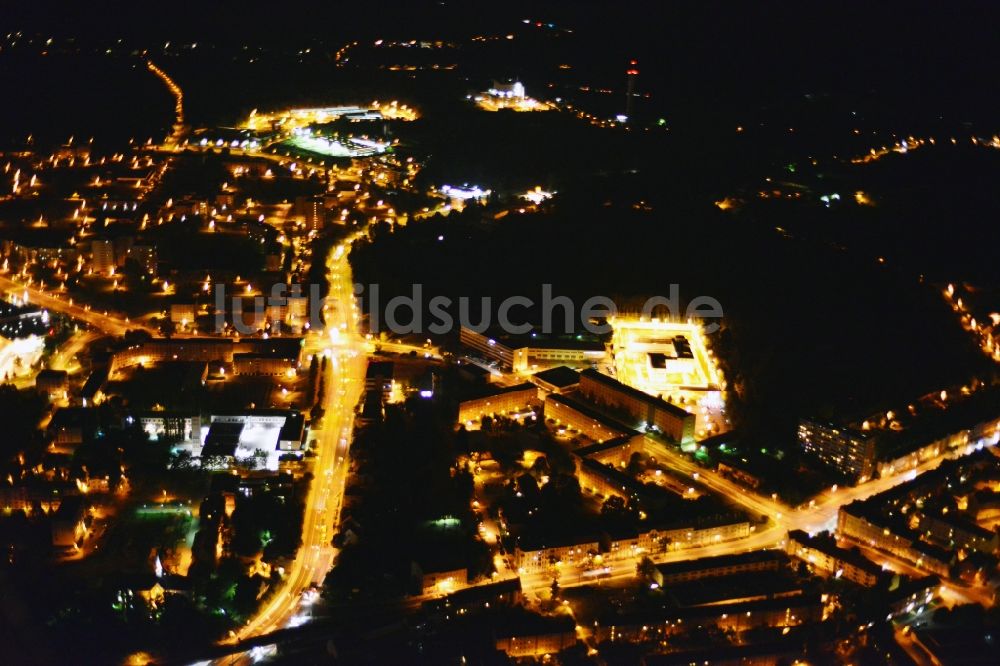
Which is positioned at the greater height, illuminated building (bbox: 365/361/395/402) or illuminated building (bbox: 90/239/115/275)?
illuminated building (bbox: 90/239/115/275)

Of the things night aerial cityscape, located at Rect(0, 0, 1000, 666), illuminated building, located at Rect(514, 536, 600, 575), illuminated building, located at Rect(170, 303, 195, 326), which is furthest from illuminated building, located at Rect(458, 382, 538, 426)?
illuminated building, located at Rect(170, 303, 195, 326)

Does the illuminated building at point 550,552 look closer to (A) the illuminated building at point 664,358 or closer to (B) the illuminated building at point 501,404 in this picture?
(B) the illuminated building at point 501,404

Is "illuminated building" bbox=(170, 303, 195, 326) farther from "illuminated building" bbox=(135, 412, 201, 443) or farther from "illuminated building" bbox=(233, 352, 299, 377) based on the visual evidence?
"illuminated building" bbox=(135, 412, 201, 443)

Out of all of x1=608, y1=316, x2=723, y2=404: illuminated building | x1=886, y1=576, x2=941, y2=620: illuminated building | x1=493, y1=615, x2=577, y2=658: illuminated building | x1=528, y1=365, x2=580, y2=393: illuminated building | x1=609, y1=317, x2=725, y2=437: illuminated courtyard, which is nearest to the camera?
x1=493, y1=615, x2=577, y2=658: illuminated building

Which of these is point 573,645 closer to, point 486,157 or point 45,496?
point 45,496

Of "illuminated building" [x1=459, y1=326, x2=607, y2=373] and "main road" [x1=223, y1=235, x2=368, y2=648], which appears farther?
"illuminated building" [x1=459, y1=326, x2=607, y2=373]

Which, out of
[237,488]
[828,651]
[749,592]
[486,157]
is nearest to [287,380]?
[237,488]

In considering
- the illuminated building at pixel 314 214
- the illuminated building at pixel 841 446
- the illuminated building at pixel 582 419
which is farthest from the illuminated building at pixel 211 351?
the illuminated building at pixel 841 446

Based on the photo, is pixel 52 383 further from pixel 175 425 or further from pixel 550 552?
pixel 550 552
